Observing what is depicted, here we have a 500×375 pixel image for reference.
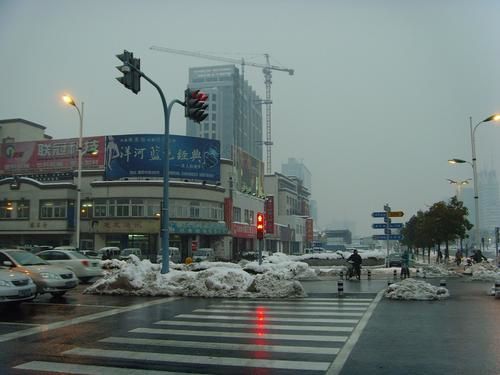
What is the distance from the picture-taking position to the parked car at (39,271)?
50.3ft

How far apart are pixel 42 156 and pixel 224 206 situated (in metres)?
23.9

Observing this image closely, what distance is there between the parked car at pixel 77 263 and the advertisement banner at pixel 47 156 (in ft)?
130

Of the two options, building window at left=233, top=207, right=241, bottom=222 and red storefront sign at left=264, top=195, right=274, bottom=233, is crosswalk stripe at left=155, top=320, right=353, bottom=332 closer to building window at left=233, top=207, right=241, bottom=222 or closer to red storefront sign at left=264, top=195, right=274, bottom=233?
building window at left=233, top=207, right=241, bottom=222

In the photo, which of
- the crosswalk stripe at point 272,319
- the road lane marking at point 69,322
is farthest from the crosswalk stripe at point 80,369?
the crosswalk stripe at point 272,319

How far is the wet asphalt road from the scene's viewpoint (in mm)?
7398

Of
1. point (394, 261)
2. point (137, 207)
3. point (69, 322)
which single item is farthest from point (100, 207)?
point (69, 322)

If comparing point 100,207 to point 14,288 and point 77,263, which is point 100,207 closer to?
point 77,263

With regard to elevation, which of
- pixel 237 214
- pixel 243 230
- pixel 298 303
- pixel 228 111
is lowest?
pixel 298 303

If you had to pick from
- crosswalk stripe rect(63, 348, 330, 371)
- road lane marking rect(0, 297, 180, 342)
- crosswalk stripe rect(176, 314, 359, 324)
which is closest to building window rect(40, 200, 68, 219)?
road lane marking rect(0, 297, 180, 342)

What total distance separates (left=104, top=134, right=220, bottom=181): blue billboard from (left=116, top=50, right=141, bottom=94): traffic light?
42.0 m

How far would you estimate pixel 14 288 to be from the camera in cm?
1253

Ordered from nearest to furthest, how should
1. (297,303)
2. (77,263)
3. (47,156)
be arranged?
(297,303), (77,263), (47,156)

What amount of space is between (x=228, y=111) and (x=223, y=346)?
13695 cm

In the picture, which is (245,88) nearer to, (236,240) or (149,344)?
(236,240)
